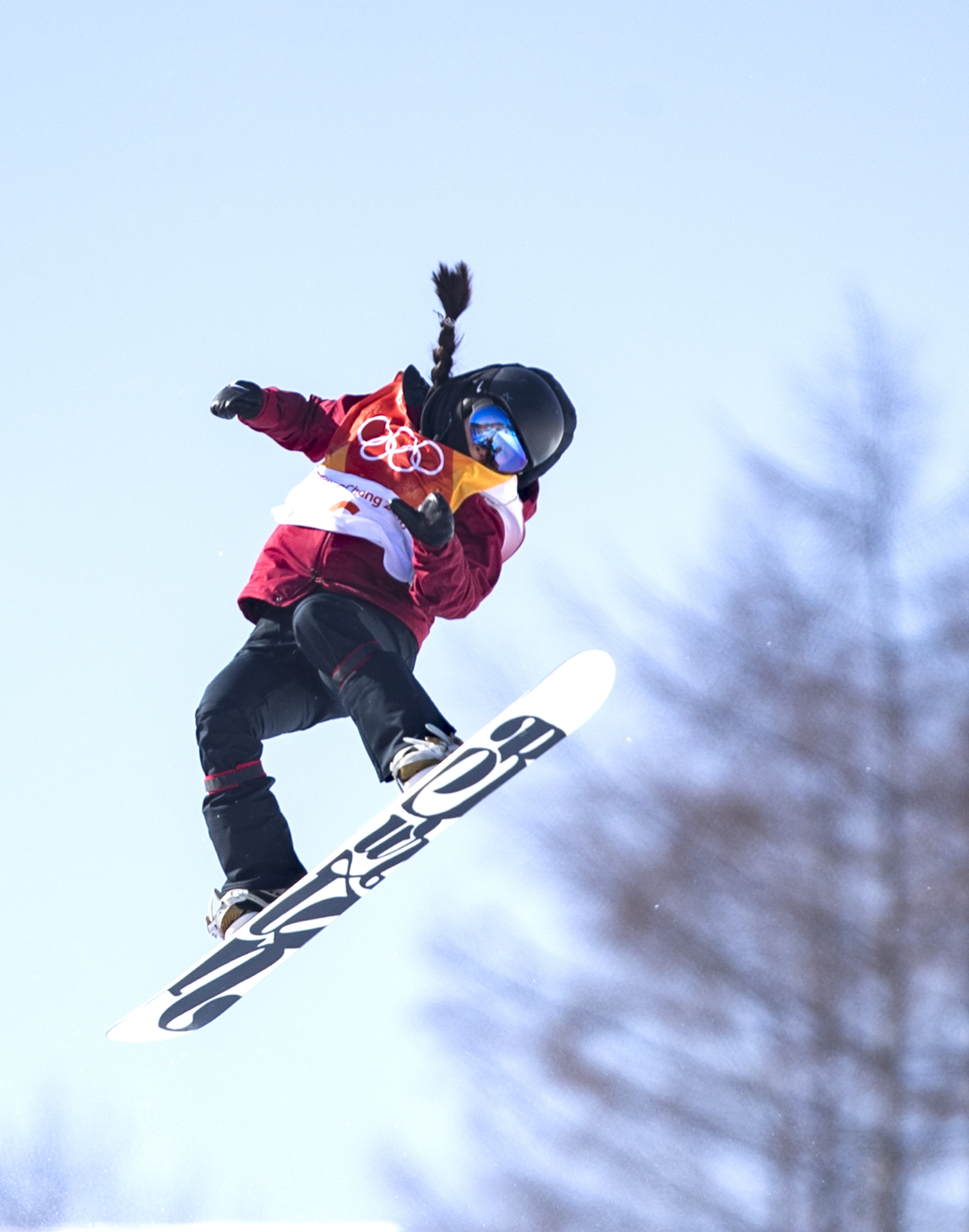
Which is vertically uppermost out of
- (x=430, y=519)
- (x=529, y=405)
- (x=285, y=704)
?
(x=529, y=405)

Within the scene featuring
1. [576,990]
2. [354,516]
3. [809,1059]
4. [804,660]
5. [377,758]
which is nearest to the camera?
[377,758]

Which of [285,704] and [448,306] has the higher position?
[448,306]

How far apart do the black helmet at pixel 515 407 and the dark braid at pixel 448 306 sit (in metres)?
0.04

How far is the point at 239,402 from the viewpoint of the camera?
13.6ft

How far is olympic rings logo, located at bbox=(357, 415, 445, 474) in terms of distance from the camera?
407 cm

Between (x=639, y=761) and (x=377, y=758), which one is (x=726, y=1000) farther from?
(x=377, y=758)

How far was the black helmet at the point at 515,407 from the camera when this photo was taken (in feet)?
13.3

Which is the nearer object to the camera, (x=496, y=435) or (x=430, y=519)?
(x=430, y=519)

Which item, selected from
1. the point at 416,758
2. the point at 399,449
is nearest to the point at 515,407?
the point at 399,449

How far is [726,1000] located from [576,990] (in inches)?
44.4

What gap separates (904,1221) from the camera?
8453 mm

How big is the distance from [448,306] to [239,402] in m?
0.68

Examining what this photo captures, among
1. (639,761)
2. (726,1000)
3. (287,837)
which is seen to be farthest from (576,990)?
(287,837)

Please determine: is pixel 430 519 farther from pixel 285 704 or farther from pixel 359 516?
pixel 285 704
